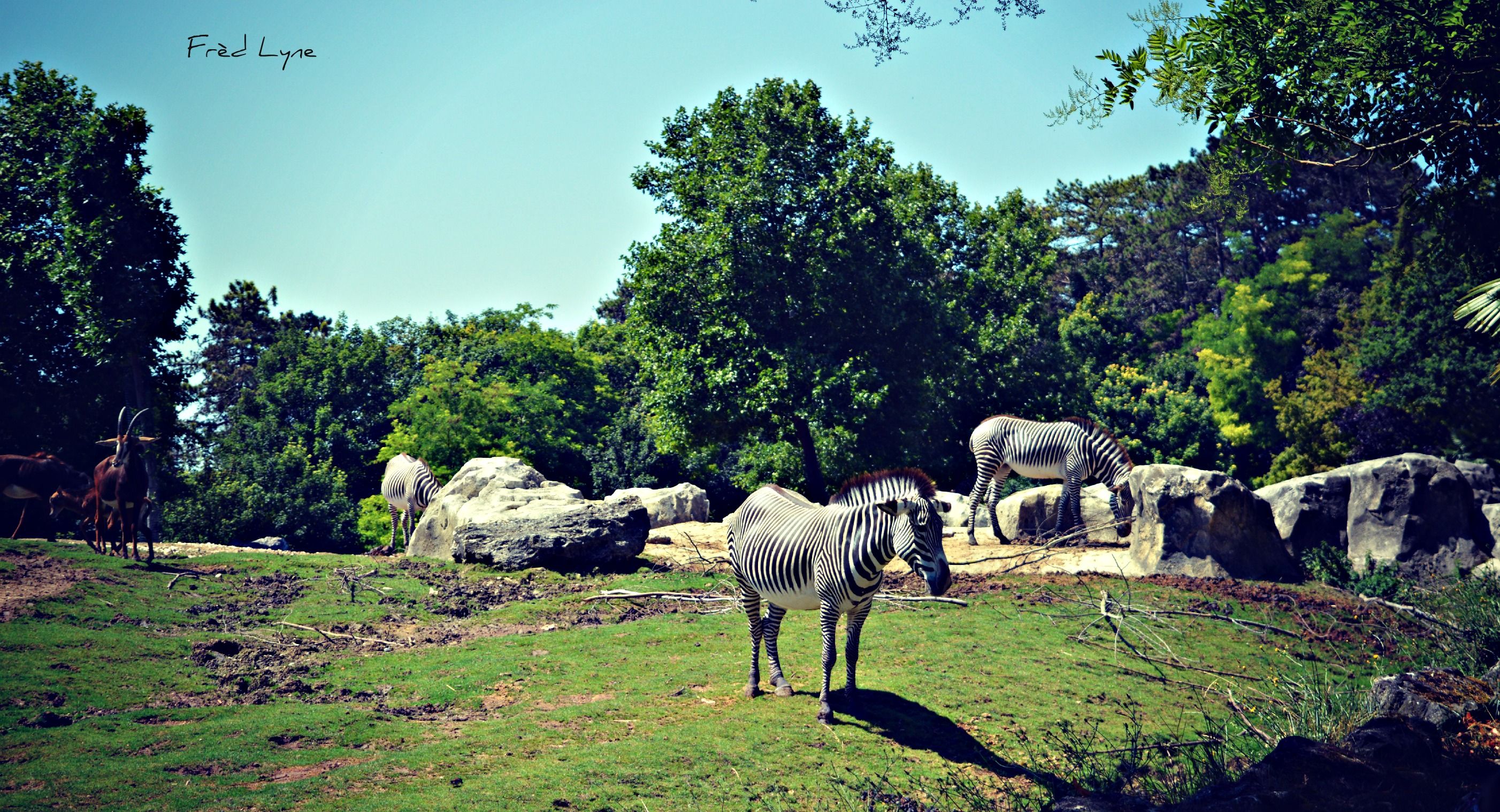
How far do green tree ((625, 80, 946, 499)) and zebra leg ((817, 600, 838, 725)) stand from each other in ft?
38.8

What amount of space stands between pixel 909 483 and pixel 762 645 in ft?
11.8

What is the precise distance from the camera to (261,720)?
9.00m

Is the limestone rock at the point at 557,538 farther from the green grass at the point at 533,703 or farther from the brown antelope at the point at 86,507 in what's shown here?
the brown antelope at the point at 86,507

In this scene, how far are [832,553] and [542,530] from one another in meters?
10.00

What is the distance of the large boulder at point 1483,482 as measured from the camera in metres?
19.8

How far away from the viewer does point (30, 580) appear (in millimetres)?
13922

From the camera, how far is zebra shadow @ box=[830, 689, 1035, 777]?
8.75 metres

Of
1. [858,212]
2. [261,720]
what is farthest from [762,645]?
[858,212]

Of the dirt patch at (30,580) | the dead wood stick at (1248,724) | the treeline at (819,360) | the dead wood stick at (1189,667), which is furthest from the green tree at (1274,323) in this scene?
the dirt patch at (30,580)

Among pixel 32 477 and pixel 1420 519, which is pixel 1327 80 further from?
pixel 32 477

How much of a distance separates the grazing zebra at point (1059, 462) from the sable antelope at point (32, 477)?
18.7m

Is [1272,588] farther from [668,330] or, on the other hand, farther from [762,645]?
[668,330]

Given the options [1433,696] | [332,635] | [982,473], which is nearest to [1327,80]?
[1433,696]

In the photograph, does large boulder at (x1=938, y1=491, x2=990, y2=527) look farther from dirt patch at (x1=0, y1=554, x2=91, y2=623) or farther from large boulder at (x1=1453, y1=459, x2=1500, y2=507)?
dirt patch at (x1=0, y1=554, x2=91, y2=623)
